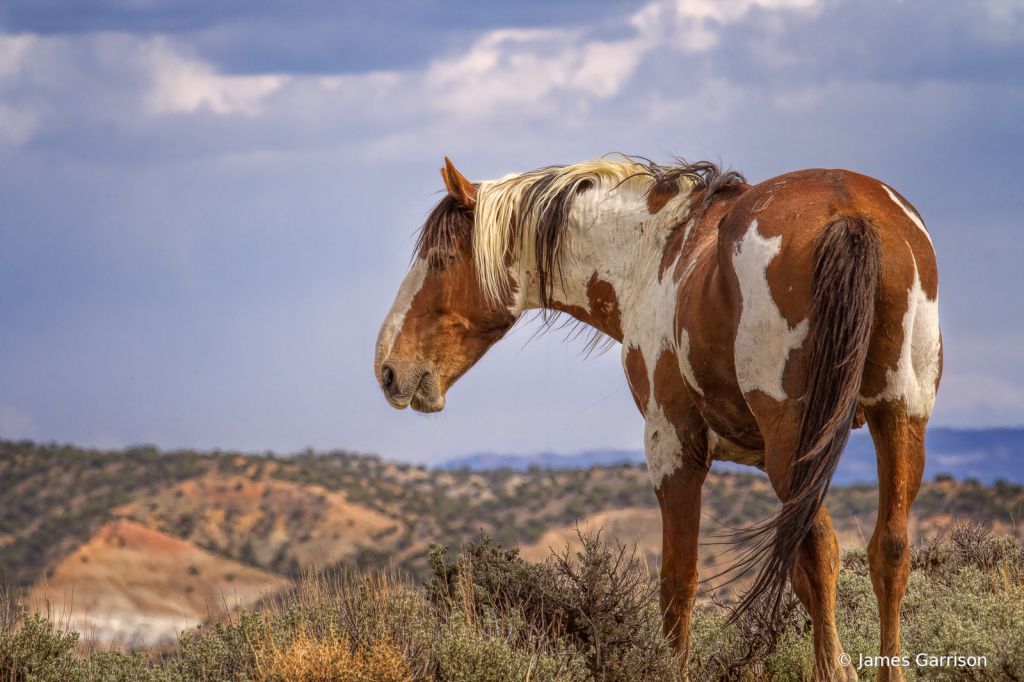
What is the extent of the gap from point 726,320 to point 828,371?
1.42 feet

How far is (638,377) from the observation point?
362cm

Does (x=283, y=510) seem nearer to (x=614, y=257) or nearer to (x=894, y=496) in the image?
(x=614, y=257)

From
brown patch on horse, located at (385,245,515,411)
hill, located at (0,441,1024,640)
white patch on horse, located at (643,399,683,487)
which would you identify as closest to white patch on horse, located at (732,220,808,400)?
white patch on horse, located at (643,399,683,487)

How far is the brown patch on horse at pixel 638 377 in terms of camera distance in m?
3.57

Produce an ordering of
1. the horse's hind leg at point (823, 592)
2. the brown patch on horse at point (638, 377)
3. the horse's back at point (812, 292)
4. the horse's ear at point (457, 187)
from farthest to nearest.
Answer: the horse's ear at point (457, 187) → the brown patch on horse at point (638, 377) → the horse's hind leg at point (823, 592) → the horse's back at point (812, 292)

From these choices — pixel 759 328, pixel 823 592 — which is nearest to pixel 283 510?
pixel 823 592

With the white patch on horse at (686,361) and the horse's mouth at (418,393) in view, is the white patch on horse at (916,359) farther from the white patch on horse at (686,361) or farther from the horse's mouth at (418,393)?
the horse's mouth at (418,393)

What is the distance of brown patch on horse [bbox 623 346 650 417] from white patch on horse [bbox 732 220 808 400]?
79cm

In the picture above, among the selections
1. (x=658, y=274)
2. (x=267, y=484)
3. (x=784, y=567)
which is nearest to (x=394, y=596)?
(x=658, y=274)

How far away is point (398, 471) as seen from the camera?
39062 millimetres

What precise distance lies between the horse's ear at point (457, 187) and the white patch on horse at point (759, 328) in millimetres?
1816

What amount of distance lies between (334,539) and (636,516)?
1087cm

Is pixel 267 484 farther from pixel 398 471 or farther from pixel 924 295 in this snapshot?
pixel 924 295

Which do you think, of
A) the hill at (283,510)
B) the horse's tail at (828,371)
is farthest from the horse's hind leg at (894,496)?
the hill at (283,510)
